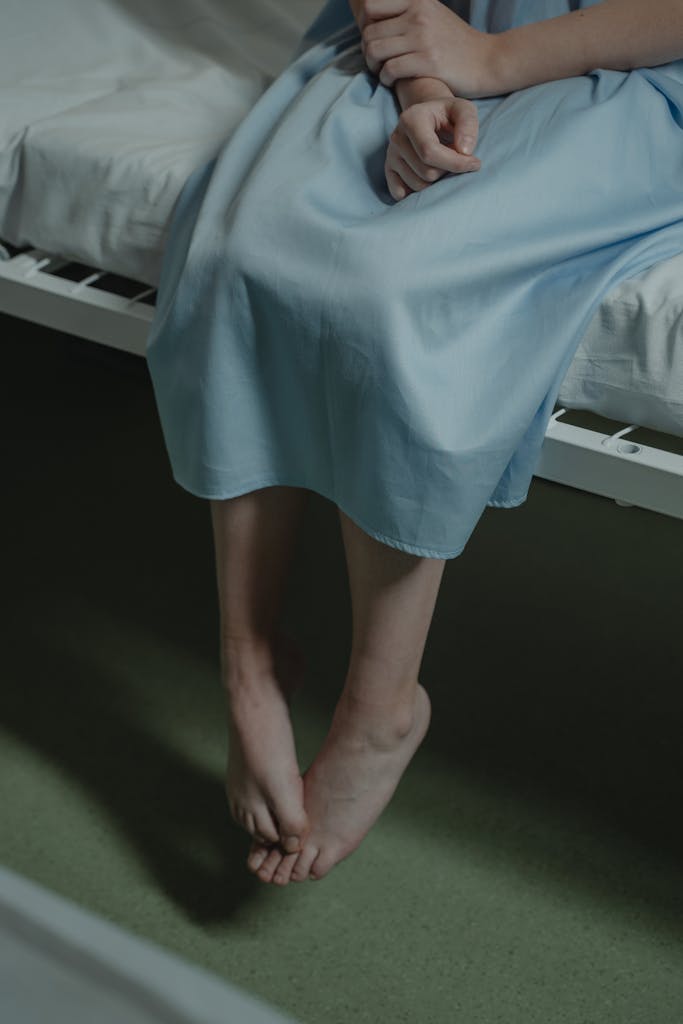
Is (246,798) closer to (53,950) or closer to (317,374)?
(317,374)

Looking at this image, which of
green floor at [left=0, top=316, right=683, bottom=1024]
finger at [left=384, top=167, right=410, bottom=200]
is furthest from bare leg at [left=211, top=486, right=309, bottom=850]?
finger at [left=384, top=167, right=410, bottom=200]

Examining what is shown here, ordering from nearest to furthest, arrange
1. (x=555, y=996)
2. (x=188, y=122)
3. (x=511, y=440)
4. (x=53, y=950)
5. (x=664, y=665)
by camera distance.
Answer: (x=53, y=950) → (x=511, y=440) → (x=555, y=996) → (x=188, y=122) → (x=664, y=665)

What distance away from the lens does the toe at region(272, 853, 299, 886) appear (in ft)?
3.09

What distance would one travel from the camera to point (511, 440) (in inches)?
30.9

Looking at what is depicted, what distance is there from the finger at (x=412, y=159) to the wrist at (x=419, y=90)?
0.18 ft

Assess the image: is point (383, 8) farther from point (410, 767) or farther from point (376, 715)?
point (410, 767)

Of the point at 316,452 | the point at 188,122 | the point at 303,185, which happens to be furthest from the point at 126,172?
the point at 316,452

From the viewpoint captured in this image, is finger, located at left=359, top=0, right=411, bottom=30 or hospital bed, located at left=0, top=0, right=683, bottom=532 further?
finger, located at left=359, top=0, right=411, bottom=30

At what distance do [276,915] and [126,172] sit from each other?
64cm

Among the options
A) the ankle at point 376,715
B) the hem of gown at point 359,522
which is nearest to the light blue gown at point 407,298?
the hem of gown at point 359,522

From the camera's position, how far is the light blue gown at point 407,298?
777 millimetres

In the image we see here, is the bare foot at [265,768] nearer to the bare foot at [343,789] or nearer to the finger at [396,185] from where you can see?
the bare foot at [343,789]

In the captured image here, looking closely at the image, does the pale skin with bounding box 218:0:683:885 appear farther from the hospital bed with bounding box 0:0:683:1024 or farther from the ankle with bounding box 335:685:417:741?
the hospital bed with bounding box 0:0:683:1024

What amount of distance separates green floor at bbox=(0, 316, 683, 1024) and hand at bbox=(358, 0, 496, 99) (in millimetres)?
579
